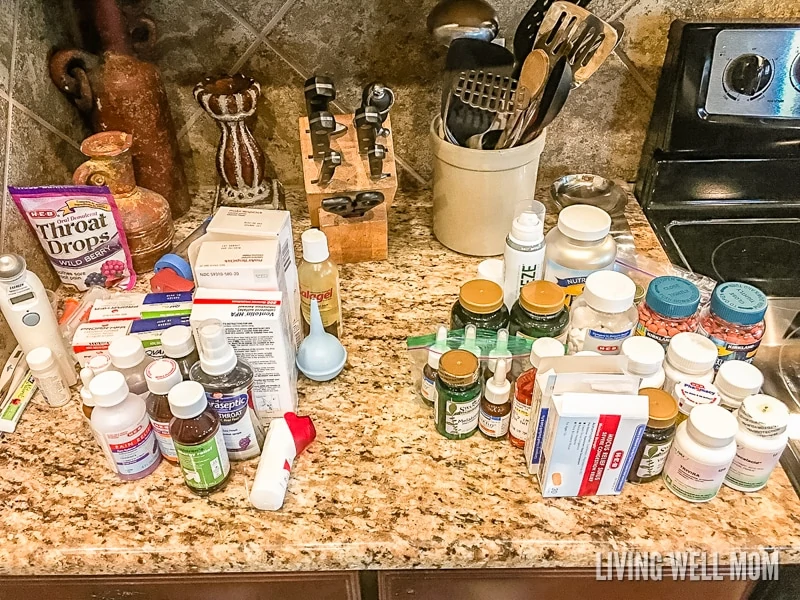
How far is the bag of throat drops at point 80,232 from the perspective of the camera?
3.06ft

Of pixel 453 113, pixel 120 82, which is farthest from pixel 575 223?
pixel 120 82

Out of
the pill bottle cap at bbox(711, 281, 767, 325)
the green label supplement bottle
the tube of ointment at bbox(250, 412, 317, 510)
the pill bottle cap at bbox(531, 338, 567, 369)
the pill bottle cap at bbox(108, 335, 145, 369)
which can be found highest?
the pill bottle cap at bbox(711, 281, 767, 325)

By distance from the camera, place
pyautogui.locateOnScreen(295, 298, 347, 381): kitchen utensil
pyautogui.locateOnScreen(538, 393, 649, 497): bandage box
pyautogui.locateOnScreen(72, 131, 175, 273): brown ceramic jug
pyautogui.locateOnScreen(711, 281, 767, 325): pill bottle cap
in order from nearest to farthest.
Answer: pyautogui.locateOnScreen(538, 393, 649, 497): bandage box < pyautogui.locateOnScreen(711, 281, 767, 325): pill bottle cap < pyautogui.locateOnScreen(295, 298, 347, 381): kitchen utensil < pyautogui.locateOnScreen(72, 131, 175, 273): brown ceramic jug

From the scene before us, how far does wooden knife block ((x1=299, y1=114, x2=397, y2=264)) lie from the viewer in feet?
3.30

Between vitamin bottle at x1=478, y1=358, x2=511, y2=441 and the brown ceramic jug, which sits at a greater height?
the brown ceramic jug

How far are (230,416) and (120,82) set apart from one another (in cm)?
57

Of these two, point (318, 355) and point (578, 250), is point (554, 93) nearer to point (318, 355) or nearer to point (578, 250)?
point (578, 250)

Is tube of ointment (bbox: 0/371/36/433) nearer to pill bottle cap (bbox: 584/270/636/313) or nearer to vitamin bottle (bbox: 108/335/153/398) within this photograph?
vitamin bottle (bbox: 108/335/153/398)

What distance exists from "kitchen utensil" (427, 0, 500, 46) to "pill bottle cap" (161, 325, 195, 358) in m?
0.56

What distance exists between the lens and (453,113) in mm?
972

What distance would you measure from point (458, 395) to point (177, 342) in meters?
0.31

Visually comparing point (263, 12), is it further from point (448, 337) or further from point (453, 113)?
point (448, 337)

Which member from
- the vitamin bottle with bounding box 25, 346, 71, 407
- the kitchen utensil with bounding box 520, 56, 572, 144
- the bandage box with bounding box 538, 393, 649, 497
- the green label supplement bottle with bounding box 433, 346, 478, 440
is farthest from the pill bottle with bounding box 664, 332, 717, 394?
the vitamin bottle with bounding box 25, 346, 71, 407

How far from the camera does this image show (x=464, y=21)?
3.24 ft
